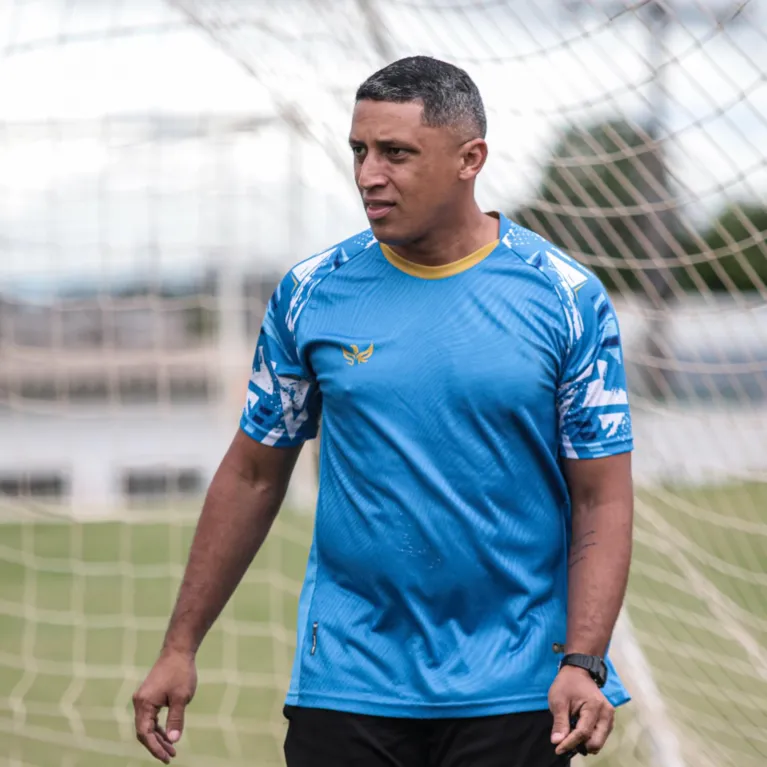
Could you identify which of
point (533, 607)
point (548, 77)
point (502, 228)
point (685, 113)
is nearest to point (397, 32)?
point (548, 77)

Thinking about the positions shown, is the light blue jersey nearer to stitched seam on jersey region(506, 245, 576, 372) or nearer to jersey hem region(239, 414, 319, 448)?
stitched seam on jersey region(506, 245, 576, 372)

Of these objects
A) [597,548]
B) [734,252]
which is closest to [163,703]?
[597,548]

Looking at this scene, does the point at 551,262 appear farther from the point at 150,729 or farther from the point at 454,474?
the point at 150,729

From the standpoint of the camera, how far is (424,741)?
2.18 m

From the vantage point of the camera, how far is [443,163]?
7.13ft

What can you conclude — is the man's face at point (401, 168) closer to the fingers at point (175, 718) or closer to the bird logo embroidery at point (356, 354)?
the bird logo embroidery at point (356, 354)

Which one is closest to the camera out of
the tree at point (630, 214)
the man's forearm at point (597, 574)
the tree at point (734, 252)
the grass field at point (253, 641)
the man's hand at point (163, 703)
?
the man's forearm at point (597, 574)

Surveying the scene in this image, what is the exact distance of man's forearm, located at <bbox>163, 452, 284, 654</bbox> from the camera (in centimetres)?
237

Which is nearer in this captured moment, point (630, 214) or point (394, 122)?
point (394, 122)

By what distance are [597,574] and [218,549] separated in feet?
2.25

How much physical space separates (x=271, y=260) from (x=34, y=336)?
516cm

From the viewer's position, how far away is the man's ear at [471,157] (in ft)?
7.23

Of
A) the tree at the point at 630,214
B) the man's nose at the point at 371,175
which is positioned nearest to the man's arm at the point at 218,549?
the man's nose at the point at 371,175

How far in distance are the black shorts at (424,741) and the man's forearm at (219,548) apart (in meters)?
0.27
